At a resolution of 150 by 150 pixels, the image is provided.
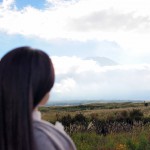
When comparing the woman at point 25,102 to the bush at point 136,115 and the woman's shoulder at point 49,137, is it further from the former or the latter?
the bush at point 136,115

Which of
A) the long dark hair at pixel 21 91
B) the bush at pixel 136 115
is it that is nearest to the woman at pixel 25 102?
the long dark hair at pixel 21 91

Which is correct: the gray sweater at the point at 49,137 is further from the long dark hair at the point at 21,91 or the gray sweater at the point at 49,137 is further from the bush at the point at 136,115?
the bush at the point at 136,115

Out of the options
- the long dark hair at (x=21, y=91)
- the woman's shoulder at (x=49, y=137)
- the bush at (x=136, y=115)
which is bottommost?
the bush at (x=136, y=115)

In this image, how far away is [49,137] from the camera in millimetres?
2531

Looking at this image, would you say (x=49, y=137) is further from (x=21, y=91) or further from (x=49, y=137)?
(x=21, y=91)

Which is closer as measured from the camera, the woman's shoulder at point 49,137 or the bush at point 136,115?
the woman's shoulder at point 49,137

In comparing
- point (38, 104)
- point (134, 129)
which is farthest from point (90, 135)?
point (38, 104)

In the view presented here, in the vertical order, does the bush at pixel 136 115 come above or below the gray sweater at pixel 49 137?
below

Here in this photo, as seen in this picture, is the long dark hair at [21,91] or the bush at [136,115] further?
the bush at [136,115]

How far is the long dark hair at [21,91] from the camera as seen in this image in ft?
8.20

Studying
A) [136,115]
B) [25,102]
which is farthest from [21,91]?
[136,115]

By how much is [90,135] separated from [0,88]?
10636 millimetres

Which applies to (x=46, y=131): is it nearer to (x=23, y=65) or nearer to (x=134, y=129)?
(x=23, y=65)

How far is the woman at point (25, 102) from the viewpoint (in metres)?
2.50
